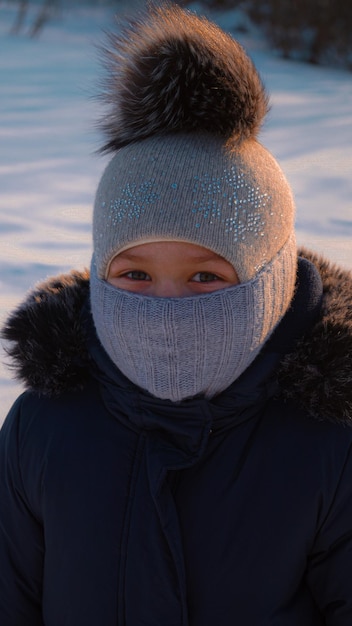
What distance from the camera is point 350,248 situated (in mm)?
3457

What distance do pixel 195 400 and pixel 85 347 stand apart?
0.30 meters

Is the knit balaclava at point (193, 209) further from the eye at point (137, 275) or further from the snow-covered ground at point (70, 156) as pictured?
the snow-covered ground at point (70, 156)

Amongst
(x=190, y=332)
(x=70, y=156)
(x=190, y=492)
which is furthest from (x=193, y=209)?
(x=70, y=156)

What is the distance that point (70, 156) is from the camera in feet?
15.8

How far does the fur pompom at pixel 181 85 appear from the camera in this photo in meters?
1.57

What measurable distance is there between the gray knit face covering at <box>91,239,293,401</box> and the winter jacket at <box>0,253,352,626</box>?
50 millimetres

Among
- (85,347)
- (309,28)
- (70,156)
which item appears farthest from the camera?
(309,28)

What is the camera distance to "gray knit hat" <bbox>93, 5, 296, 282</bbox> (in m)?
1.52

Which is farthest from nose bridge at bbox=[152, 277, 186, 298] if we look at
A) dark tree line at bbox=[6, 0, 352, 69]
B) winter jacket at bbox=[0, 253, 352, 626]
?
dark tree line at bbox=[6, 0, 352, 69]

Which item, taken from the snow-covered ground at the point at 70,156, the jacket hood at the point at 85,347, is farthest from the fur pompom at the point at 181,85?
the jacket hood at the point at 85,347

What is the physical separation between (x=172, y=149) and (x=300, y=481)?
640 millimetres

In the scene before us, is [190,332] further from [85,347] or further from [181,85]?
[181,85]

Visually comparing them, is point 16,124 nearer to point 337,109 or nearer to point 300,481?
point 337,109

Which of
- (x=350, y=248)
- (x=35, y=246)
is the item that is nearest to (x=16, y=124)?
(x=35, y=246)
